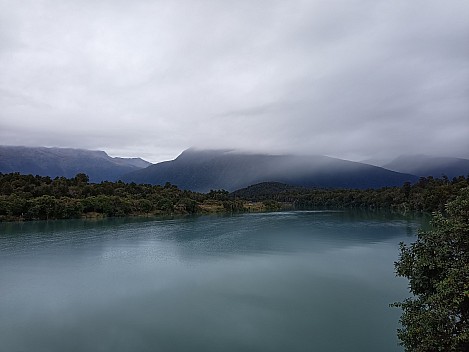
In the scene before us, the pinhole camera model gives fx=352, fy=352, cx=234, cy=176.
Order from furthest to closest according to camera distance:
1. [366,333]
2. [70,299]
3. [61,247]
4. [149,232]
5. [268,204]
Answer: [268,204]
[149,232]
[61,247]
[70,299]
[366,333]

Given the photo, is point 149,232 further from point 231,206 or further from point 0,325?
point 231,206

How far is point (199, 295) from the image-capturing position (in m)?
29.1

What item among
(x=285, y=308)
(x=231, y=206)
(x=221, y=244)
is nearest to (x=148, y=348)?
(x=285, y=308)

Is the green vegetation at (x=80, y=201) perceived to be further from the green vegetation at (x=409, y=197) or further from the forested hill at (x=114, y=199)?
the green vegetation at (x=409, y=197)

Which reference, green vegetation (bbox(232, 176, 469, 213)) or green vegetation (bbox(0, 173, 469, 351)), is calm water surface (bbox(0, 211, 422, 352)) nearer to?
green vegetation (bbox(0, 173, 469, 351))

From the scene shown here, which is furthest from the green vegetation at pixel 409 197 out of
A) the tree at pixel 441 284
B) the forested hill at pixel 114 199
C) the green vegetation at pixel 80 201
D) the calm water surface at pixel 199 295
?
the tree at pixel 441 284

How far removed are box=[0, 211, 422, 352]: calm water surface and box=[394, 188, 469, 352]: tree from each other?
549 cm

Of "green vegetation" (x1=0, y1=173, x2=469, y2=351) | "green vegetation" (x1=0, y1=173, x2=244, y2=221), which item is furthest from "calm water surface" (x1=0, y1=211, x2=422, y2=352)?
"green vegetation" (x1=0, y1=173, x2=244, y2=221)

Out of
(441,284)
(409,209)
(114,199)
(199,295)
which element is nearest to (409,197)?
(409,209)

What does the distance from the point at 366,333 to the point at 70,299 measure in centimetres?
2230

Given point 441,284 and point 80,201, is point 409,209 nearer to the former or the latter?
point 80,201

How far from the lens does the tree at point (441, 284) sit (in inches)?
500

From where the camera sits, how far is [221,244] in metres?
56.6

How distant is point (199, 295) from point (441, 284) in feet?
66.1
